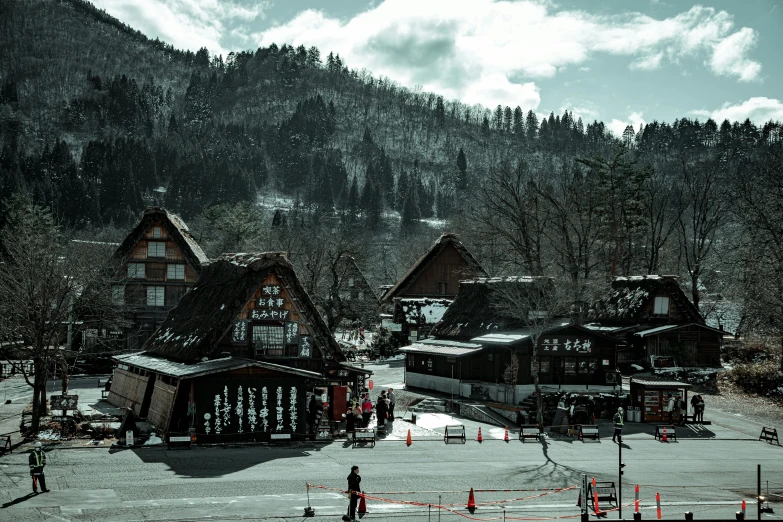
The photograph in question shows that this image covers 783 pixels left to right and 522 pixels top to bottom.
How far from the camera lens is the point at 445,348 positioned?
158ft

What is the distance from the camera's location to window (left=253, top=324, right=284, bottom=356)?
112 ft

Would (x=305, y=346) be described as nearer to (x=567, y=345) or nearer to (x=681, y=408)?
(x=567, y=345)

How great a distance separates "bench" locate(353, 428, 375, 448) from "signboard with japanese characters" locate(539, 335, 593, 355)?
14407 millimetres

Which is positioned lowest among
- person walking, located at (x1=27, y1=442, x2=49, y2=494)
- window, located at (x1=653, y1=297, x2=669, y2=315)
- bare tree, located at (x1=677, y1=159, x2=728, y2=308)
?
person walking, located at (x1=27, y1=442, x2=49, y2=494)

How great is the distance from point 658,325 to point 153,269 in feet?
133

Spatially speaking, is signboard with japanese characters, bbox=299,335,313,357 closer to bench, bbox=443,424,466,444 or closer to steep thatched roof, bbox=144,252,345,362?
steep thatched roof, bbox=144,252,345,362

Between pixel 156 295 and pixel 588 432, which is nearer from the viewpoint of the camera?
pixel 588 432

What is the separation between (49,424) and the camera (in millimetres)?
31297

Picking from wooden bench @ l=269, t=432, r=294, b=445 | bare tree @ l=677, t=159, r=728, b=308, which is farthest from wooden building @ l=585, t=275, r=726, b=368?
wooden bench @ l=269, t=432, r=294, b=445

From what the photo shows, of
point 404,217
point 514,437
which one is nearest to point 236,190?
point 404,217

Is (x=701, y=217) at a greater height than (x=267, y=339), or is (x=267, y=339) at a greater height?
(x=701, y=217)

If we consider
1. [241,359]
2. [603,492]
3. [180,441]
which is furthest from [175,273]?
[603,492]

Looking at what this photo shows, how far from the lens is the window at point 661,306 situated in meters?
58.1

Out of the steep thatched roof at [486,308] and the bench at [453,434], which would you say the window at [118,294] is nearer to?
the steep thatched roof at [486,308]
